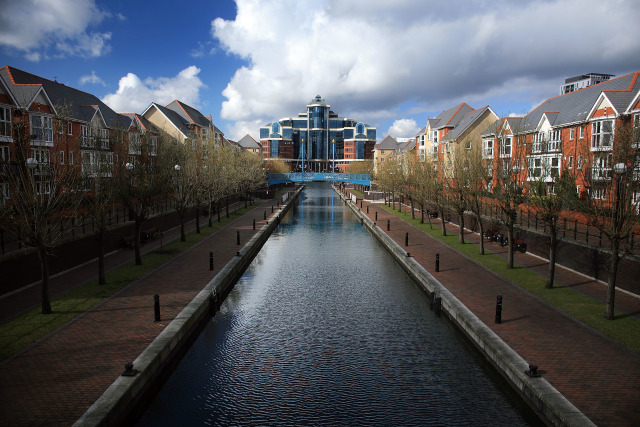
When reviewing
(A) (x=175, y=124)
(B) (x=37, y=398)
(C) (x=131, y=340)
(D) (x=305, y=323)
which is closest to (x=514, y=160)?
(D) (x=305, y=323)

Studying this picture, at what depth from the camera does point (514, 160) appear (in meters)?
22.1

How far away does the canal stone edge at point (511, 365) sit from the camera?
9.55 meters

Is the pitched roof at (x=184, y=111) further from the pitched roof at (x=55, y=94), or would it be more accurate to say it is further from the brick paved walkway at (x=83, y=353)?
the brick paved walkway at (x=83, y=353)

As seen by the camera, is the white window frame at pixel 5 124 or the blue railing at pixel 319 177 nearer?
the white window frame at pixel 5 124

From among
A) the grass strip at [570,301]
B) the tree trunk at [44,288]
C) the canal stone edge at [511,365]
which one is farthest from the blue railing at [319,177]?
the tree trunk at [44,288]

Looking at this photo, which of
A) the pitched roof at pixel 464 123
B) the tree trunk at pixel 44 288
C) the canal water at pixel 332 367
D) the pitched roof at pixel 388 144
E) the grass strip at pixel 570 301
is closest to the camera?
the canal water at pixel 332 367

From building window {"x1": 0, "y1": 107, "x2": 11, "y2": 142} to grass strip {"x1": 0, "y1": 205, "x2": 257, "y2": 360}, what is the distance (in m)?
14.5

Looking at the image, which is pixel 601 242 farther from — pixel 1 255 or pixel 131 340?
pixel 1 255

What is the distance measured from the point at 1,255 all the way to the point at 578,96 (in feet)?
149

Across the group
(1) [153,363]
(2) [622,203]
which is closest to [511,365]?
(2) [622,203]

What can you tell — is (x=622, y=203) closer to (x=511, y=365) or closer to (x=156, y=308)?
(x=511, y=365)

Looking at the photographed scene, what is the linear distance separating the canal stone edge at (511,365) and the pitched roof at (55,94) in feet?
75.3

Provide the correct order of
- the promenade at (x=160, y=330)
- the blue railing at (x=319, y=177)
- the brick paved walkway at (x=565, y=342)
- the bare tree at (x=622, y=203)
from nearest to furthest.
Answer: the promenade at (x=160, y=330) → the brick paved walkway at (x=565, y=342) → the bare tree at (x=622, y=203) → the blue railing at (x=319, y=177)

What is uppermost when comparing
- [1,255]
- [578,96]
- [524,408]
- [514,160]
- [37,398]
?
[578,96]
